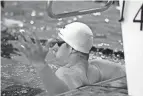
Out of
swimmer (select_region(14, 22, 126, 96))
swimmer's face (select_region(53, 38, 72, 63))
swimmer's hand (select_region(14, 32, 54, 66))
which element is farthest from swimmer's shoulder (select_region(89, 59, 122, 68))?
swimmer's hand (select_region(14, 32, 54, 66))

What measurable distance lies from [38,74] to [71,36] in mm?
245

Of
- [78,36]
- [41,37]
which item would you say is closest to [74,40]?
[78,36]

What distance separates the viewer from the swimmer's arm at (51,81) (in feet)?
4.92

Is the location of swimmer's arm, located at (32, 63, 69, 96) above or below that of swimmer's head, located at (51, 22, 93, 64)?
below

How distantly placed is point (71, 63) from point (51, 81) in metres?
0.14

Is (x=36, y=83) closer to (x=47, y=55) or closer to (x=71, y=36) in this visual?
(x=47, y=55)

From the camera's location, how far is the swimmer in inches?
58.9

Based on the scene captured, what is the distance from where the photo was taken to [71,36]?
1550mm

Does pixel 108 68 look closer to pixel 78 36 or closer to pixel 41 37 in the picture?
pixel 78 36

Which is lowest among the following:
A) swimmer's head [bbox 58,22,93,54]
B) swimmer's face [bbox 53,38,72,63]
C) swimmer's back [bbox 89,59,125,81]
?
swimmer's back [bbox 89,59,125,81]

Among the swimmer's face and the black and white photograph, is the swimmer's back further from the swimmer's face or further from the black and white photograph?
the swimmer's face

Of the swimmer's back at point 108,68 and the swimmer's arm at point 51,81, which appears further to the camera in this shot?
the swimmer's back at point 108,68

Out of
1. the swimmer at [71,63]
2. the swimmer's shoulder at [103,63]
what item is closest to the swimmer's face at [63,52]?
the swimmer at [71,63]

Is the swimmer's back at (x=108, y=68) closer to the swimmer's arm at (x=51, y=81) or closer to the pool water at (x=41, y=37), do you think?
the pool water at (x=41, y=37)
